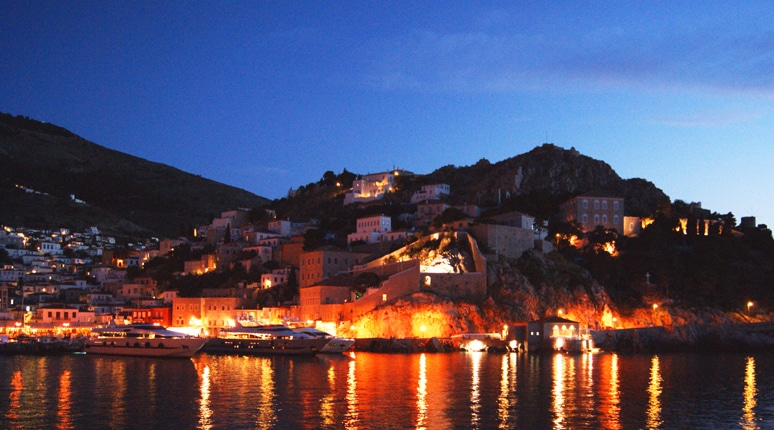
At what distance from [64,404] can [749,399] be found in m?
25.9

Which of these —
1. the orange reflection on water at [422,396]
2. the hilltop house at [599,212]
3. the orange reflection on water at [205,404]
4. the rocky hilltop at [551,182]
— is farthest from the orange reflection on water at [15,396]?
the rocky hilltop at [551,182]

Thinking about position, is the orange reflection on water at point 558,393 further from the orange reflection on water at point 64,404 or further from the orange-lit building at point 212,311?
the orange-lit building at point 212,311

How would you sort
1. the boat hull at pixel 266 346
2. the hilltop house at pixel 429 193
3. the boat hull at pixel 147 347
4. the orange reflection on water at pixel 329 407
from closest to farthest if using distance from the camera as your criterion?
1. the orange reflection on water at pixel 329 407
2. the boat hull at pixel 147 347
3. the boat hull at pixel 266 346
4. the hilltop house at pixel 429 193

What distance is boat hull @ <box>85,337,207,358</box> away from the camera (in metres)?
55.3

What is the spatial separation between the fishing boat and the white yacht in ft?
23.8

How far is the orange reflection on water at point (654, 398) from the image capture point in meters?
27.1

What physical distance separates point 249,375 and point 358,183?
206 ft

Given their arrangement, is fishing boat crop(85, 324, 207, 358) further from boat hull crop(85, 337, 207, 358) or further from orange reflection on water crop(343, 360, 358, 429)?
orange reflection on water crop(343, 360, 358, 429)

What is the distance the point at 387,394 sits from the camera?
33.0 metres

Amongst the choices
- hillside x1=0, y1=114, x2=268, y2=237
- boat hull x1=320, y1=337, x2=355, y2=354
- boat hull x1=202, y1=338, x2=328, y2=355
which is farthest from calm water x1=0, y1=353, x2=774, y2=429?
hillside x1=0, y1=114, x2=268, y2=237

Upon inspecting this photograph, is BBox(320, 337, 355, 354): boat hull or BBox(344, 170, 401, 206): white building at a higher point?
BBox(344, 170, 401, 206): white building

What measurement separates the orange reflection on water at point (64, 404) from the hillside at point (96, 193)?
97129 mm

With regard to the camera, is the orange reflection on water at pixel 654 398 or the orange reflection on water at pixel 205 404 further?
the orange reflection on water at pixel 654 398

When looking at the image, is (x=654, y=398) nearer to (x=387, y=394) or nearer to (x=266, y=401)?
(x=387, y=394)
